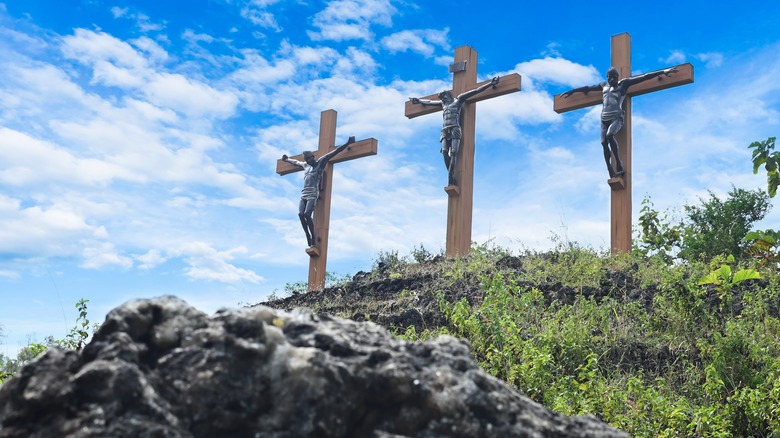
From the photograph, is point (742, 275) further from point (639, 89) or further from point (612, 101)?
point (639, 89)

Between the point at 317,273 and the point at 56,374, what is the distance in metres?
13.3

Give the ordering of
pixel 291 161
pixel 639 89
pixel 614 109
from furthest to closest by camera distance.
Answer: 1. pixel 291 161
2. pixel 639 89
3. pixel 614 109

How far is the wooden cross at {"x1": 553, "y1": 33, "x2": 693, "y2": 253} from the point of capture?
505 inches

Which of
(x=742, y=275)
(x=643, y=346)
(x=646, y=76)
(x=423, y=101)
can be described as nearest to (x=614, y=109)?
(x=646, y=76)

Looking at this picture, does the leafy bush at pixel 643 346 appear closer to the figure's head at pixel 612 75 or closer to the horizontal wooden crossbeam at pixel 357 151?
the figure's head at pixel 612 75

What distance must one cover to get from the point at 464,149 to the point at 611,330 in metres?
6.70

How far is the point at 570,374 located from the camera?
7098mm

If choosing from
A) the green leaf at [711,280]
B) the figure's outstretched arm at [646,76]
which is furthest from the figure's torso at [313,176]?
the green leaf at [711,280]

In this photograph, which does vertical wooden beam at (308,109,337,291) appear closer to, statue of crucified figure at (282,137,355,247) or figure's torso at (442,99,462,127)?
statue of crucified figure at (282,137,355,247)

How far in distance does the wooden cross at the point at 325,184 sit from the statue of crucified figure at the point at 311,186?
11cm

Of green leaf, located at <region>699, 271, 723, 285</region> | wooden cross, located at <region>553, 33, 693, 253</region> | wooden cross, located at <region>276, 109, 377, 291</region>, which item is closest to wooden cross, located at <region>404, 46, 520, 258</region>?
wooden cross, located at <region>553, 33, 693, 253</region>

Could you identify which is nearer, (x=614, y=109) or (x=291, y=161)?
(x=614, y=109)

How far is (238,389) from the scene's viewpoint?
2.02 m

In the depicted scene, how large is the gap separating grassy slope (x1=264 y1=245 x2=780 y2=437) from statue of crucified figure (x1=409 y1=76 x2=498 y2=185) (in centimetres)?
320
